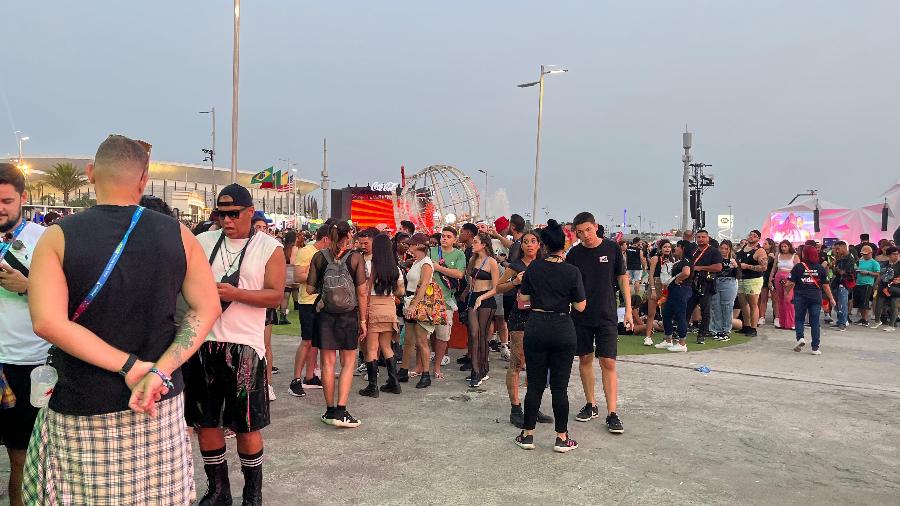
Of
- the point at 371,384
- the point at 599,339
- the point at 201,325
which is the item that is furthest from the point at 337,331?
the point at 201,325

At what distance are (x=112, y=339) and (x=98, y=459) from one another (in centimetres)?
45

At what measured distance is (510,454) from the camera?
16.5ft

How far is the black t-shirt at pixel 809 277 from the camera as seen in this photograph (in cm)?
988

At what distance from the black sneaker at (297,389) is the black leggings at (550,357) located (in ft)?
9.19

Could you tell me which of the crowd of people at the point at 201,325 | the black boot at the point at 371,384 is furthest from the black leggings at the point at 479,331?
the black boot at the point at 371,384

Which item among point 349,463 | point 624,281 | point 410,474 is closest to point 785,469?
point 624,281

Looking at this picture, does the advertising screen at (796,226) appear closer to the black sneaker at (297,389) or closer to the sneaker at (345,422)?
the black sneaker at (297,389)

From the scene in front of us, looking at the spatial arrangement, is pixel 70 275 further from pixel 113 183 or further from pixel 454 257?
pixel 454 257

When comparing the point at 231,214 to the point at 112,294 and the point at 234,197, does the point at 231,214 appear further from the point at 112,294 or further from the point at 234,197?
the point at 112,294

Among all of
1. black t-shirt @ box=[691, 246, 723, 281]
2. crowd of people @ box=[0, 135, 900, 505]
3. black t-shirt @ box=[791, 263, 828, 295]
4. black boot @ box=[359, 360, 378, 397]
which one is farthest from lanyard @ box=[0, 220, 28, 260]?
black t-shirt @ box=[791, 263, 828, 295]

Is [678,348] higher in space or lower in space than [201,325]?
lower

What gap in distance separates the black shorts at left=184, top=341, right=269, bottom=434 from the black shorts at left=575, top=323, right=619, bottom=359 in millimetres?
3127

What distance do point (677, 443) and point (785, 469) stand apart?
2.77 feet

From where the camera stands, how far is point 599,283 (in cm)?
576
